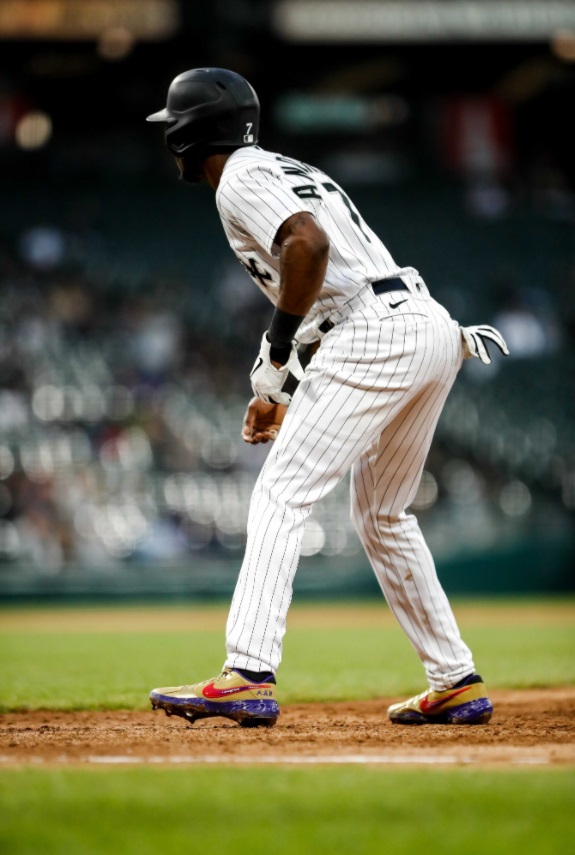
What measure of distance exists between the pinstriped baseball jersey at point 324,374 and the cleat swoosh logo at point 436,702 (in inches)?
25.8

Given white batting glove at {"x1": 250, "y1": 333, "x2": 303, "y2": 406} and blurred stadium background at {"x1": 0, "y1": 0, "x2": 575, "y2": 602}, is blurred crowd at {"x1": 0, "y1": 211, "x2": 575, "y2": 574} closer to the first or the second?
blurred stadium background at {"x1": 0, "y1": 0, "x2": 575, "y2": 602}

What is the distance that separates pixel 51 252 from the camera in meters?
15.1

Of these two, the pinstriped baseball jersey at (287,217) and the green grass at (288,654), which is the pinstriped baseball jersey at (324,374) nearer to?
the pinstriped baseball jersey at (287,217)

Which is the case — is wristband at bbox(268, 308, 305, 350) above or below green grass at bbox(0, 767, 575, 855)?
above

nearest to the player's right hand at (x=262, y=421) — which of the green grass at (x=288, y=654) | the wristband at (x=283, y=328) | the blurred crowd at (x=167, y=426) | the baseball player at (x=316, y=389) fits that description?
the baseball player at (x=316, y=389)

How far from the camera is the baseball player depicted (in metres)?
3.05

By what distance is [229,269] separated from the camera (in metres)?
15.7

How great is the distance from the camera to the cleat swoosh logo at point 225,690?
3021mm

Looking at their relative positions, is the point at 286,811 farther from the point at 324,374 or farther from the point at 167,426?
the point at 167,426

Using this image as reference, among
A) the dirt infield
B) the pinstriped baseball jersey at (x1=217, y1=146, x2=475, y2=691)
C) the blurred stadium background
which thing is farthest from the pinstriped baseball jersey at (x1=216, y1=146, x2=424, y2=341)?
the blurred stadium background

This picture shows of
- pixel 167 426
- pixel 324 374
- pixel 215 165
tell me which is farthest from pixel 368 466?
pixel 167 426

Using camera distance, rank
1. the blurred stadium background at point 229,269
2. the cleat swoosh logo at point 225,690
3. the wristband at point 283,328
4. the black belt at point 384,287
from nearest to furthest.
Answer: the cleat swoosh logo at point 225,690
the wristband at point 283,328
the black belt at point 384,287
the blurred stadium background at point 229,269

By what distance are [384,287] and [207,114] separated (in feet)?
2.32

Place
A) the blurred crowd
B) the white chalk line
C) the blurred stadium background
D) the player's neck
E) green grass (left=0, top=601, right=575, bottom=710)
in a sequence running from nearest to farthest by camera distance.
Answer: the white chalk line → the player's neck → green grass (left=0, top=601, right=575, bottom=710) → the blurred crowd → the blurred stadium background
